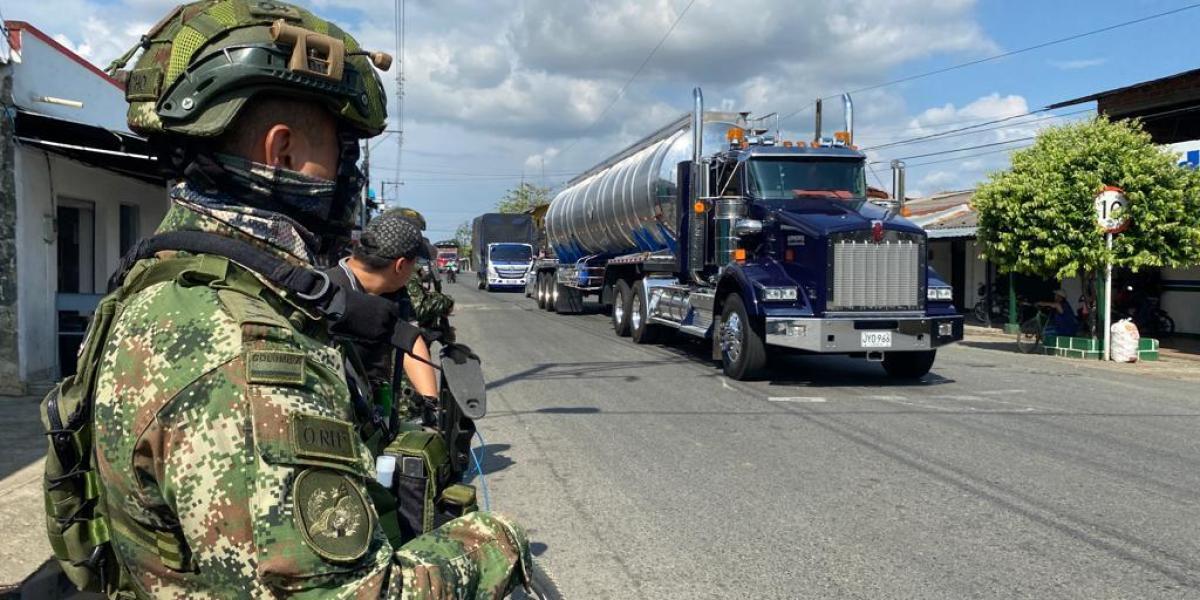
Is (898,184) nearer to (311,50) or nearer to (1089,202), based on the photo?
(1089,202)

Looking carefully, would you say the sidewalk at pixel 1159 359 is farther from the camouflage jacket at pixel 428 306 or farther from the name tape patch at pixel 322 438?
the name tape patch at pixel 322 438

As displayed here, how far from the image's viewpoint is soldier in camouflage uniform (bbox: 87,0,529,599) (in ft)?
4.14

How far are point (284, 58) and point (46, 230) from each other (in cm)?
930

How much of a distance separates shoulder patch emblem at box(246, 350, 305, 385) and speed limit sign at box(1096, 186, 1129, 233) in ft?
49.1

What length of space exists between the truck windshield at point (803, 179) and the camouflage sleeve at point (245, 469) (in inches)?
401

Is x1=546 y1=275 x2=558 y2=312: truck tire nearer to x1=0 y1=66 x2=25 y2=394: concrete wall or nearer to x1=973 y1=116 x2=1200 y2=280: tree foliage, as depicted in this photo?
x1=973 y1=116 x2=1200 y2=280: tree foliage

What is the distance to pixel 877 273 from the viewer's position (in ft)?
33.9

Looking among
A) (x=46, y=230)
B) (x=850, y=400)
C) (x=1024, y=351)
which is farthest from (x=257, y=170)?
(x=1024, y=351)

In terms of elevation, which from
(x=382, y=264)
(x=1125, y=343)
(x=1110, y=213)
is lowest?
(x=1125, y=343)

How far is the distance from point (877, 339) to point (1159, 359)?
24.7 feet

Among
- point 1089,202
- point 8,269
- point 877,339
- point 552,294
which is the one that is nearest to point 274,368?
point 8,269

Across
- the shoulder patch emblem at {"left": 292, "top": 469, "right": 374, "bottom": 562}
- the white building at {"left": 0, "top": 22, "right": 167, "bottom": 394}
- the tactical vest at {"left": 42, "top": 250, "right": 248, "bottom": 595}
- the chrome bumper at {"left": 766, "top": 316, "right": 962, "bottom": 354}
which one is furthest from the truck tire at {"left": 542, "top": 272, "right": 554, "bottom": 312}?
the shoulder patch emblem at {"left": 292, "top": 469, "right": 374, "bottom": 562}

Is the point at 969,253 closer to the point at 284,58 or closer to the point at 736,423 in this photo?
A: the point at 736,423

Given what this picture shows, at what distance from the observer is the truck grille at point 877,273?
10164mm
